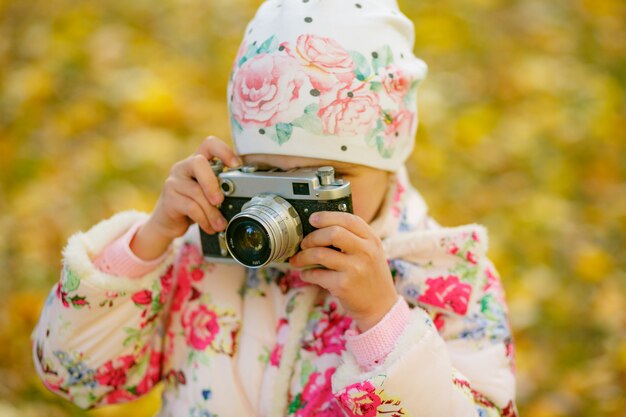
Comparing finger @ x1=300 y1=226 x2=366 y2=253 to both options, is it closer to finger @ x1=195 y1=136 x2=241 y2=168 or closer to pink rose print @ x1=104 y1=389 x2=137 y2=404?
finger @ x1=195 y1=136 x2=241 y2=168

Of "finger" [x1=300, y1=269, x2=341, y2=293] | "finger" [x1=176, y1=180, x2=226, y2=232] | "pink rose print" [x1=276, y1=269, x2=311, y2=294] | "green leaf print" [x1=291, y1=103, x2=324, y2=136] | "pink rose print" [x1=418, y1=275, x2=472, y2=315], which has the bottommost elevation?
"pink rose print" [x1=276, y1=269, x2=311, y2=294]

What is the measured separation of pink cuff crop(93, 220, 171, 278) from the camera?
37.6 inches

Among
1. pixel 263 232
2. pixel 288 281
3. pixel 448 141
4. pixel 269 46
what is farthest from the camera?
pixel 448 141

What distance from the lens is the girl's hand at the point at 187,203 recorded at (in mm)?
896

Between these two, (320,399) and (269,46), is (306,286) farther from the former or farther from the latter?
(269,46)

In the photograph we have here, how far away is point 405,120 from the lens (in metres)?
0.96

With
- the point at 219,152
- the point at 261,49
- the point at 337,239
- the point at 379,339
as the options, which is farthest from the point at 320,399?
the point at 261,49

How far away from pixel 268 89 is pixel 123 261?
31cm

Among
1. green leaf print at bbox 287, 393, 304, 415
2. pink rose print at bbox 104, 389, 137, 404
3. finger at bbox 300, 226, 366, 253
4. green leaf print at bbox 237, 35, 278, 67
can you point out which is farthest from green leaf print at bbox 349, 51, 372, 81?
pink rose print at bbox 104, 389, 137, 404

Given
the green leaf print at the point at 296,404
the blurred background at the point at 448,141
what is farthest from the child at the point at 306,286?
the blurred background at the point at 448,141

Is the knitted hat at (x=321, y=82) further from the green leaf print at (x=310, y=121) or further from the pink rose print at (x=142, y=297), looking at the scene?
the pink rose print at (x=142, y=297)

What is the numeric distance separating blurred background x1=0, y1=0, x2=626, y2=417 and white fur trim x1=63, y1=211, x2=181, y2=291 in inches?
21.3

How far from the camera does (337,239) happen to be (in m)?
0.81

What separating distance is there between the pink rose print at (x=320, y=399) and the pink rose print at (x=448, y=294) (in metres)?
0.17
